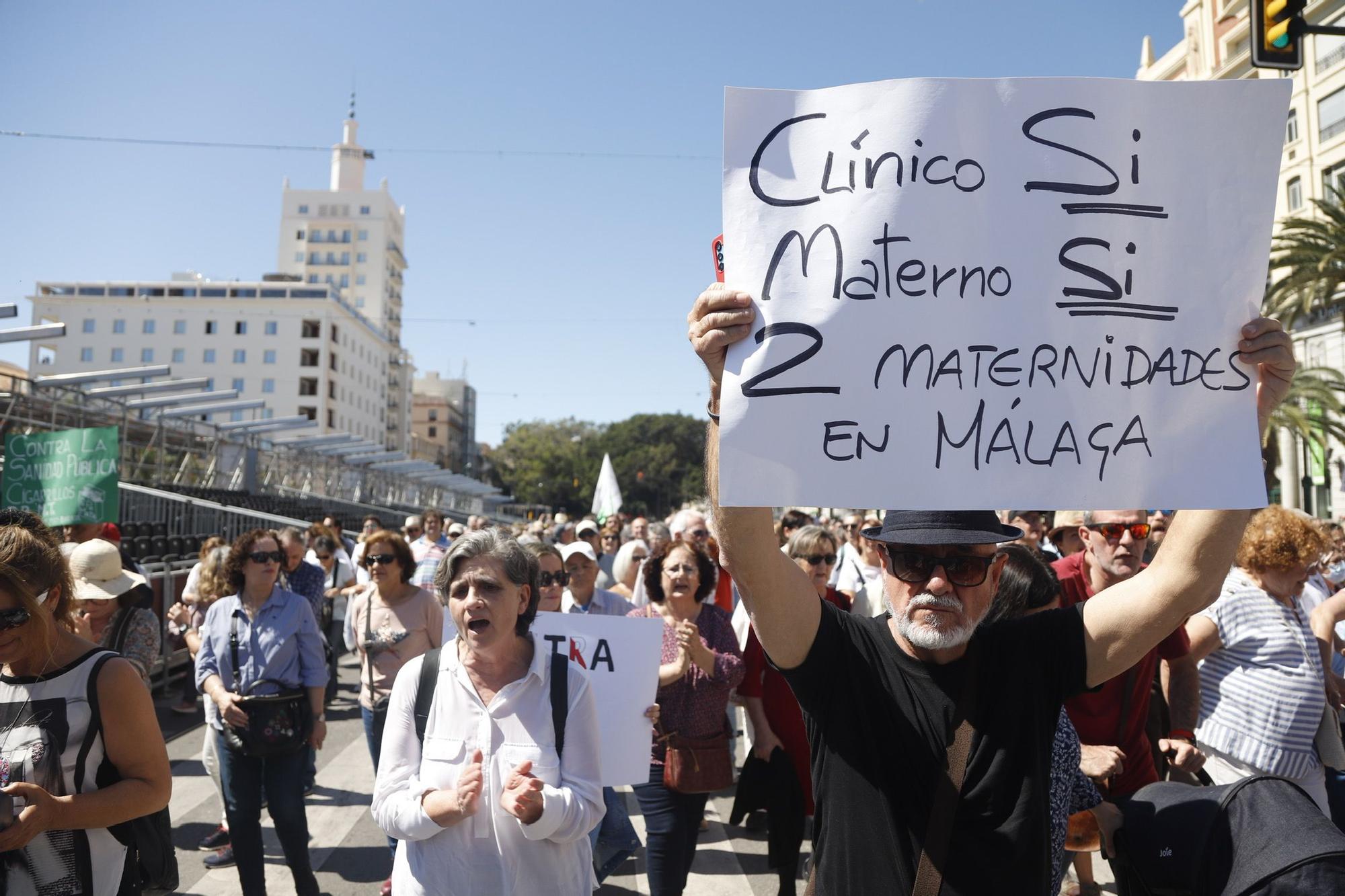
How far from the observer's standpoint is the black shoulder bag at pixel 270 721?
4551 mm

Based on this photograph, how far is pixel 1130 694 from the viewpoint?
383 cm

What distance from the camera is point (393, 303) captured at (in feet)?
339

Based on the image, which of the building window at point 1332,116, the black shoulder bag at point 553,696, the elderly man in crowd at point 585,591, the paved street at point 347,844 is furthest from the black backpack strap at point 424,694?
the building window at point 1332,116

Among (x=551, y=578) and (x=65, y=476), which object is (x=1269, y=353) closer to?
(x=551, y=578)

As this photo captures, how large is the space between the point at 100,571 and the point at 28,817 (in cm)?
280

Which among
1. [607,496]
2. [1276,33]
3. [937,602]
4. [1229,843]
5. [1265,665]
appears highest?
[1276,33]

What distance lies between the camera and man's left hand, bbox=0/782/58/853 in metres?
2.40

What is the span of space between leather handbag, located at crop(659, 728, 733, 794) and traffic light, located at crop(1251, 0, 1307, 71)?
5845mm

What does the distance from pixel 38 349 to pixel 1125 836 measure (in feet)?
282

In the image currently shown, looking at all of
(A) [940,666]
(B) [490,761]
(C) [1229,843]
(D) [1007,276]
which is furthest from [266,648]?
(C) [1229,843]

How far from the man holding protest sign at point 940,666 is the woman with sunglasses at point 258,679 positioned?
332 centimetres

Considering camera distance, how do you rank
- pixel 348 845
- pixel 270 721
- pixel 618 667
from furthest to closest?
pixel 348 845 → pixel 270 721 → pixel 618 667

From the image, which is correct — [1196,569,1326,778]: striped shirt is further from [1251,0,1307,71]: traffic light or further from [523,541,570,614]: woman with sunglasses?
[1251,0,1307,71]: traffic light

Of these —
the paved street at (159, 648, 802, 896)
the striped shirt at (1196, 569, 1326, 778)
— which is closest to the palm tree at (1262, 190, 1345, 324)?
the striped shirt at (1196, 569, 1326, 778)
